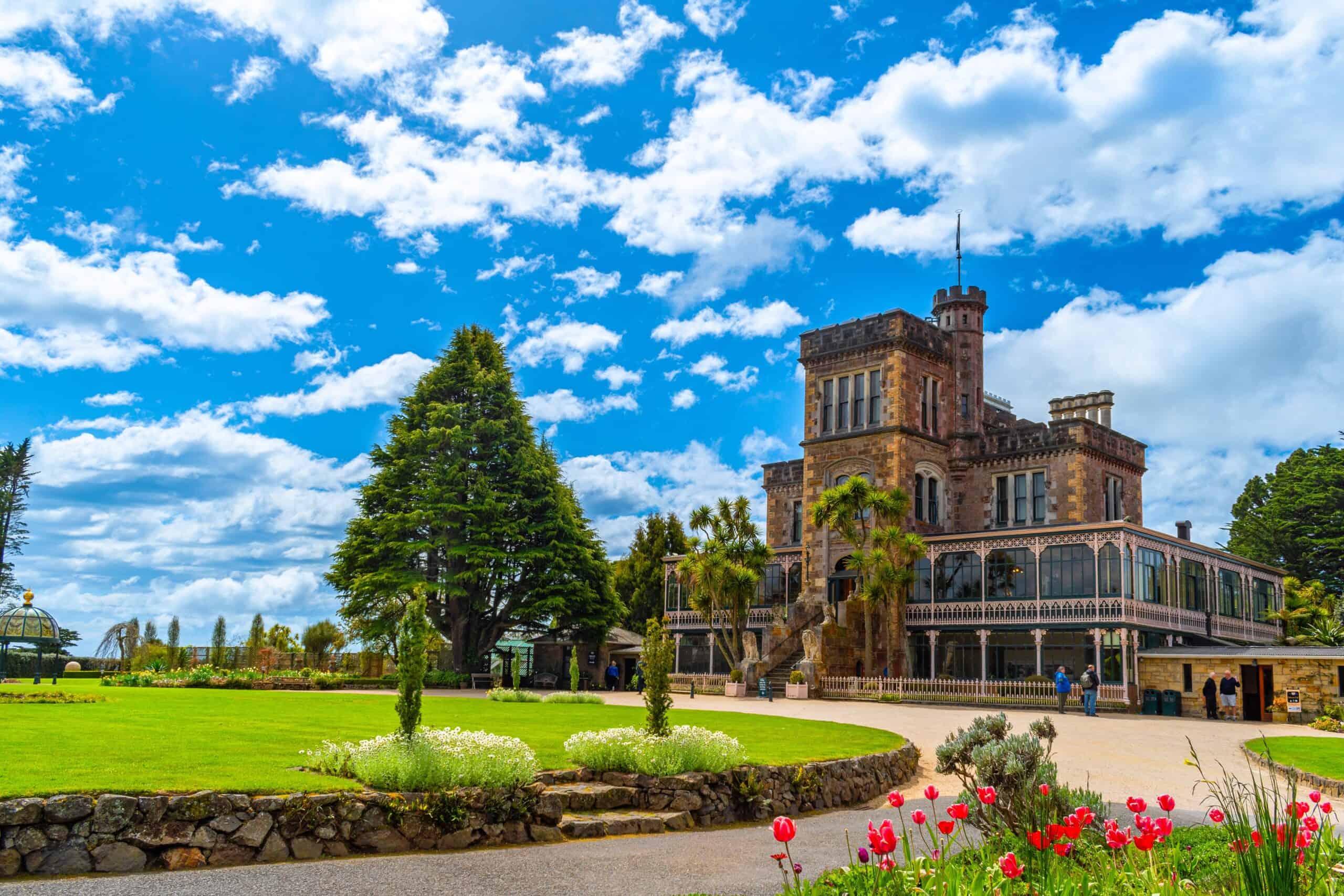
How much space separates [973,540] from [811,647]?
7183 mm

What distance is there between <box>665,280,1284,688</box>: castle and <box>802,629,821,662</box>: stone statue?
598mm

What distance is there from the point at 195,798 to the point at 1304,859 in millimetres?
8748

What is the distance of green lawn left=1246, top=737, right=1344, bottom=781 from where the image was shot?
1686 centimetres

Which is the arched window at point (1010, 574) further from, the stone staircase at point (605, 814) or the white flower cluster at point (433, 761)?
the white flower cluster at point (433, 761)

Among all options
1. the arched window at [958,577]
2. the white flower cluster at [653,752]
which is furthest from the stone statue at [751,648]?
the white flower cluster at [653,752]

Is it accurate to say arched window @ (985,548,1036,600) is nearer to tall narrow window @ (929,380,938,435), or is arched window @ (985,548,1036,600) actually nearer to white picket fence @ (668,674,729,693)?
tall narrow window @ (929,380,938,435)

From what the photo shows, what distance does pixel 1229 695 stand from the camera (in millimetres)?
29781

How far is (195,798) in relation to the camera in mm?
9594

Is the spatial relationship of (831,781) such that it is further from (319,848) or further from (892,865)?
(892,865)

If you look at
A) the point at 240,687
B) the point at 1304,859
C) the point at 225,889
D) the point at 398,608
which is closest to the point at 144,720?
the point at 225,889

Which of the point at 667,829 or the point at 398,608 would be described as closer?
the point at 667,829

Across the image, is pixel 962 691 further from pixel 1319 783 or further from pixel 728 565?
pixel 1319 783

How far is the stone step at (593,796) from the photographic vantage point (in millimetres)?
12438

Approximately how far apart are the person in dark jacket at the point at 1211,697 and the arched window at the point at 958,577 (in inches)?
369
